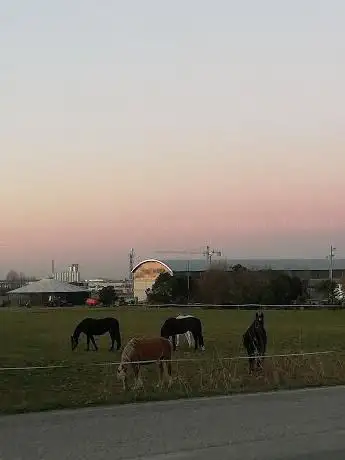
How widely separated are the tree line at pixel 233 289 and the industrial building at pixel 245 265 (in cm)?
3250

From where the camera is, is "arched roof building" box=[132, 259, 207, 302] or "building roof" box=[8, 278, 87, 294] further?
"arched roof building" box=[132, 259, 207, 302]

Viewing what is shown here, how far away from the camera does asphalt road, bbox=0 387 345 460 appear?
26.8 ft

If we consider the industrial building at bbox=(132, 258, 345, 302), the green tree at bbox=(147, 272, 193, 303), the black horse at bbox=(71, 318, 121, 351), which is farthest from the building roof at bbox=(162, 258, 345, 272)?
the black horse at bbox=(71, 318, 121, 351)

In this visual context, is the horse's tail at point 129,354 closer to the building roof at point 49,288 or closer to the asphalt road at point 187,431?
the asphalt road at point 187,431

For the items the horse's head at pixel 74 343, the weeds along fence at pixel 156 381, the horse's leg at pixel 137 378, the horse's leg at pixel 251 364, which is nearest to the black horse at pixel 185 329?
the horse's head at pixel 74 343

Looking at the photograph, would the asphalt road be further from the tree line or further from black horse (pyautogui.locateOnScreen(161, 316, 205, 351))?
the tree line

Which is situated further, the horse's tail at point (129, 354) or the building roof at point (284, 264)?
the building roof at point (284, 264)

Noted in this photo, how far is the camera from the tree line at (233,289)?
259 ft

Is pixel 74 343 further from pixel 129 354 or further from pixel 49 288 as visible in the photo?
pixel 49 288

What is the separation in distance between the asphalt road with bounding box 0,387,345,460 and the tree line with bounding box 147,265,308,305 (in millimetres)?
65933

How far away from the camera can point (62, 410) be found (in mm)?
11539

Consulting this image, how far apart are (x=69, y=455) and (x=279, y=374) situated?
309 inches

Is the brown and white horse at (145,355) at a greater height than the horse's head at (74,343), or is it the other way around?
the brown and white horse at (145,355)

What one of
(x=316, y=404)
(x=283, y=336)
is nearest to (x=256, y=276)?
(x=283, y=336)
